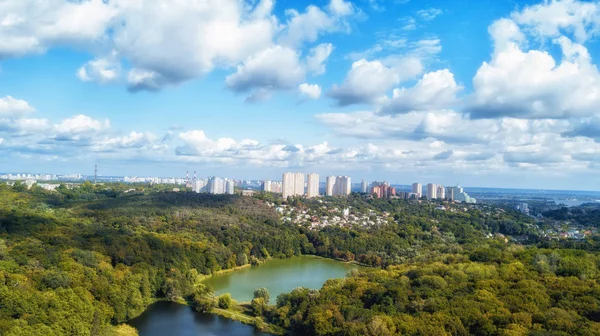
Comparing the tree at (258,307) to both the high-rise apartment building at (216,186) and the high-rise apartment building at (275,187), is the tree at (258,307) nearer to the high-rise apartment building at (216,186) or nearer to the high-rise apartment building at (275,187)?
the high-rise apartment building at (216,186)

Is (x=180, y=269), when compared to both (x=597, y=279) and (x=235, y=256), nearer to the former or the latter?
(x=235, y=256)

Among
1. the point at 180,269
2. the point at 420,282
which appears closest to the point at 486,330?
the point at 420,282

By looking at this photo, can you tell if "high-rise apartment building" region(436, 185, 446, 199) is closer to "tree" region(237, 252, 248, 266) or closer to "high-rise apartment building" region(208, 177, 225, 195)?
"high-rise apartment building" region(208, 177, 225, 195)

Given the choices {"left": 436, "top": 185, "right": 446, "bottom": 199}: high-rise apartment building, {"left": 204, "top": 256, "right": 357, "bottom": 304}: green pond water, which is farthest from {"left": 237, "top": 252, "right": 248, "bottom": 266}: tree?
{"left": 436, "top": 185, "right": 446, "bottom": 199}: high-rise apartment building

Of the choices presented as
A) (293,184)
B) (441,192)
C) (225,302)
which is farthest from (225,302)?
(441,192)

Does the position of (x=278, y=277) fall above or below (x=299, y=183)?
below

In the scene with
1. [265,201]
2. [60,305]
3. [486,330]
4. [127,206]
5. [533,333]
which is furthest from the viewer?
[265,201]

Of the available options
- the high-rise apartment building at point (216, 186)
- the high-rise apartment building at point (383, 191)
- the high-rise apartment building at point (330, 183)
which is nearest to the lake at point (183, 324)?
the high-rise apartment building at point (383, 191)

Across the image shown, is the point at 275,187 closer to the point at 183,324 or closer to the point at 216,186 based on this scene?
the point at 216,186
